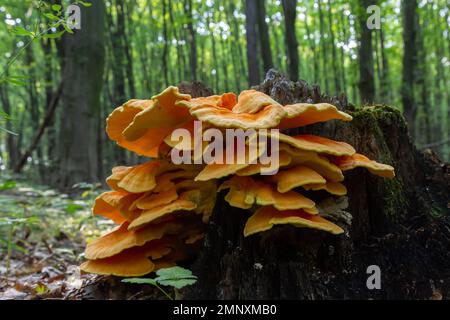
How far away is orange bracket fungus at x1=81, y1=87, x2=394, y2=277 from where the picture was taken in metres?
2.67

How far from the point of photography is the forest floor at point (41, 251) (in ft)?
13.3

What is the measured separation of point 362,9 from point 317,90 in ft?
29.3

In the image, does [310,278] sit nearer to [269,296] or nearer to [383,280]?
[269,296]

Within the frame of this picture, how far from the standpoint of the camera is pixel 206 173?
8.95 feet

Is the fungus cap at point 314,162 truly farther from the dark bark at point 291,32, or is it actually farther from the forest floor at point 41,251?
the dark bark at point 291,32

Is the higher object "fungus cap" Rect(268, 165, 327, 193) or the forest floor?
"fungus cap" Rect(268, 165, 327, 193)

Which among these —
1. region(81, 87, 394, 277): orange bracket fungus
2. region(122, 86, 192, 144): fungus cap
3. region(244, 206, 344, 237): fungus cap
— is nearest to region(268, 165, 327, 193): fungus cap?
region(81, 87, 394, 277): orange bracket fungus

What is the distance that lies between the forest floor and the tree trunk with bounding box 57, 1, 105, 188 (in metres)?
1.44

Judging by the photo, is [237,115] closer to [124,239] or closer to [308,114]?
[308,114]

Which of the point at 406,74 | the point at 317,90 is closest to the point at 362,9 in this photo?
the point at 406,74

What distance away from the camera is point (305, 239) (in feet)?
9.95

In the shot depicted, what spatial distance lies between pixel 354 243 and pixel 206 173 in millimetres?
1379

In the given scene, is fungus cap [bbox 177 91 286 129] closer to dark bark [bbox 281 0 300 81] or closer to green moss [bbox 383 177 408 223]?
green moss [bbox 383 177 408 223]

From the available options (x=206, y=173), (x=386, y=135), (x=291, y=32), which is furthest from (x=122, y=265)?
(x=291, y=32)
